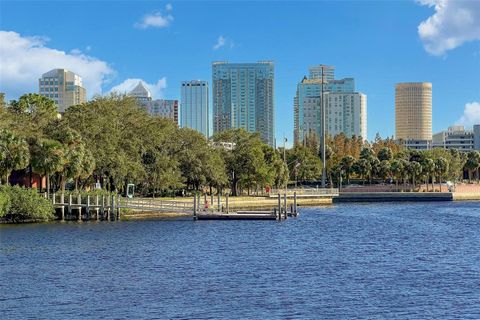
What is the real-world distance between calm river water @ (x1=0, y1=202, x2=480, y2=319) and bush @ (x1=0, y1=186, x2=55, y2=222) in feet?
6.81

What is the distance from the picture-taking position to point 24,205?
68.5 meters

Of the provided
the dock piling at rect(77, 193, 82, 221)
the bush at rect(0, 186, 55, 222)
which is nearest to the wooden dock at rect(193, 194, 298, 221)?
the dock piling at rect(77, 193, 82, 221)

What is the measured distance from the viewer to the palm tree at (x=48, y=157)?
72.8 metres

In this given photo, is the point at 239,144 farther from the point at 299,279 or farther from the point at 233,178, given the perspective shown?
the point at 299,279

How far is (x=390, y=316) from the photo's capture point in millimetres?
29531

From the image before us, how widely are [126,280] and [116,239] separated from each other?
19.5 metres

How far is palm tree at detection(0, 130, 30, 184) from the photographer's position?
69562mm

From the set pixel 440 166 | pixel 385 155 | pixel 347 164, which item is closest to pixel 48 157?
pixel 347 164

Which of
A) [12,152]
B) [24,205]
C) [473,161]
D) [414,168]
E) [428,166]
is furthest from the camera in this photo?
[473,161]

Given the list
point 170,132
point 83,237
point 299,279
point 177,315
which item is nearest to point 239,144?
point 170,132

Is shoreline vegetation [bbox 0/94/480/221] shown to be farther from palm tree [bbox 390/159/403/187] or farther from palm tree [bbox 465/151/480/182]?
palm tree [bbox 465/151/480/182]

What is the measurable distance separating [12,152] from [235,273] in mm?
37021

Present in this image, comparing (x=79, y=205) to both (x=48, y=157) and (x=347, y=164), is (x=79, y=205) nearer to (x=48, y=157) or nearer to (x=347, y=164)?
(x=48, y=157)

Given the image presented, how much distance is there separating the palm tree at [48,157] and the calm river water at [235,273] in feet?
21.7
